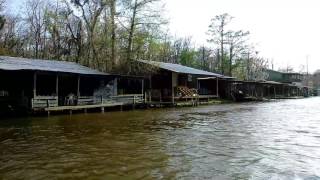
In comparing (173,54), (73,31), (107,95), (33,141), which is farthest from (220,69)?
(33,141)

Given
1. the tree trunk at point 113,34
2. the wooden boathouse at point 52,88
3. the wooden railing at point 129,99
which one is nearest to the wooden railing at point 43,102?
the wooden boathouse at point 52,88

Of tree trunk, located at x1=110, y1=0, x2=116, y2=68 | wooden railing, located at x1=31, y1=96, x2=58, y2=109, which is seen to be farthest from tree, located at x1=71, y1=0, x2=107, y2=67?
wooden railing, located at x1=31, y1=96, x2=58, y2=109

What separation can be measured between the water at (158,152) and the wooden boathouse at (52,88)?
5915 mm

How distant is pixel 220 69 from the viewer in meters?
77.3

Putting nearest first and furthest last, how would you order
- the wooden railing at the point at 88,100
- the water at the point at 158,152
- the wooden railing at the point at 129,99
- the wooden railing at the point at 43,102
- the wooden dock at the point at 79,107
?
the water at the point at 158,152 → the wooden railing at the point at 43,102 → the wooden railing at the point at 88,100 → the wooden dock at the point at 79,107 → the wooden railing at the point at 129,99

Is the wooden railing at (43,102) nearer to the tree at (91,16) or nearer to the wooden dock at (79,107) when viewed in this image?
the wooden dock at (79,107)

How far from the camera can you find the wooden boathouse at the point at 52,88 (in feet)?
86.2

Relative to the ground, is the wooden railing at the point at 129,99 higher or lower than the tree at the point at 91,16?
lower

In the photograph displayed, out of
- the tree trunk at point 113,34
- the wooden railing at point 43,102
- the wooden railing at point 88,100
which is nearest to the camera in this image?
the wooden railing at point 43,102

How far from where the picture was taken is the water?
33.4 ft

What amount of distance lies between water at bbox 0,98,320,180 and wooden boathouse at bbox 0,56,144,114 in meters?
5.92

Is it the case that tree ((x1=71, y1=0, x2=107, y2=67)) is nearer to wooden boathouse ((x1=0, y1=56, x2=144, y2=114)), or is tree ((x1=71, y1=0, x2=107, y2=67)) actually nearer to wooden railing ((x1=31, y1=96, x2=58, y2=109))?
wooden boathouse ((x1=0, y1=56, x2=144, y2=114))

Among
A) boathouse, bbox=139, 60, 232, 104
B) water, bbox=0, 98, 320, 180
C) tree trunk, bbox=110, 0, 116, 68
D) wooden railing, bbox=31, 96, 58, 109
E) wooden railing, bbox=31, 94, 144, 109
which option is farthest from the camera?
tree trunk, bbox=110, 0, 116, 68

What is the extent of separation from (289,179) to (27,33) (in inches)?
1887
